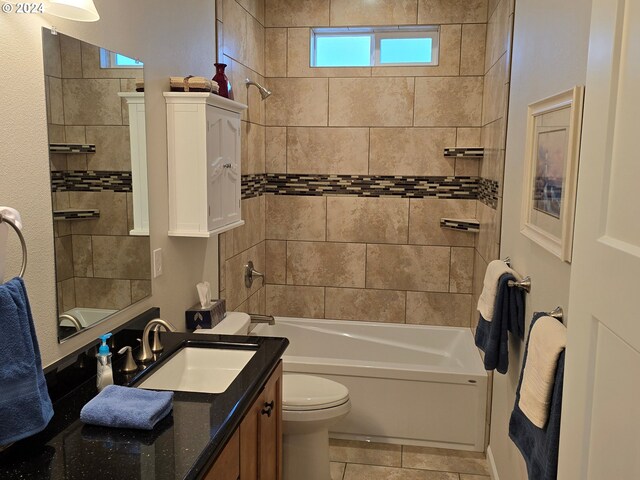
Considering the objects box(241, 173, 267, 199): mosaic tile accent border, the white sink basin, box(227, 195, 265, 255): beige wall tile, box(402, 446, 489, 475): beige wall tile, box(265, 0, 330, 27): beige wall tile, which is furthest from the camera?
box(265, 0, 330, 27): beige wall tile

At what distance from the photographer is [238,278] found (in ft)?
12.1

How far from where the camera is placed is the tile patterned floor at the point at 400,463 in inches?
122

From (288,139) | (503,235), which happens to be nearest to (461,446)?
(503,235)

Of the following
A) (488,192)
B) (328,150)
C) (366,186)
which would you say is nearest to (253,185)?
(328,150)

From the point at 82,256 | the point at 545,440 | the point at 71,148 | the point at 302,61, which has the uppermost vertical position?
the point at 302,61

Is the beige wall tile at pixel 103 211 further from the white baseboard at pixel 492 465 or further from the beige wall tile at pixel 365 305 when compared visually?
the beige wall tile at pixel 365 305

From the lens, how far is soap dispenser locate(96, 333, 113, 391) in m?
1.83

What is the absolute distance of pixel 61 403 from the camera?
175cm

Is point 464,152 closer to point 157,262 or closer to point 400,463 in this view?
point 400,463

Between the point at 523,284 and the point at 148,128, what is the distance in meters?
1.67

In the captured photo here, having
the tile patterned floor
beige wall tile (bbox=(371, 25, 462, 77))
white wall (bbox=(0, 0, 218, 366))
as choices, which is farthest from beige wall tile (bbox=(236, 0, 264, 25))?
the tile patterned floor

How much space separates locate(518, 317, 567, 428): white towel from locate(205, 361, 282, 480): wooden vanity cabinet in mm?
880

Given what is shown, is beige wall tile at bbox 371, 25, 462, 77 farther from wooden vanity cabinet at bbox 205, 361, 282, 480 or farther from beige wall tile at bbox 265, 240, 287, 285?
wooden vanity cabinet at bbox 205, 361, 282, 480

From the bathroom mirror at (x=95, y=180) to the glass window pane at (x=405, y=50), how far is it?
2331mm
